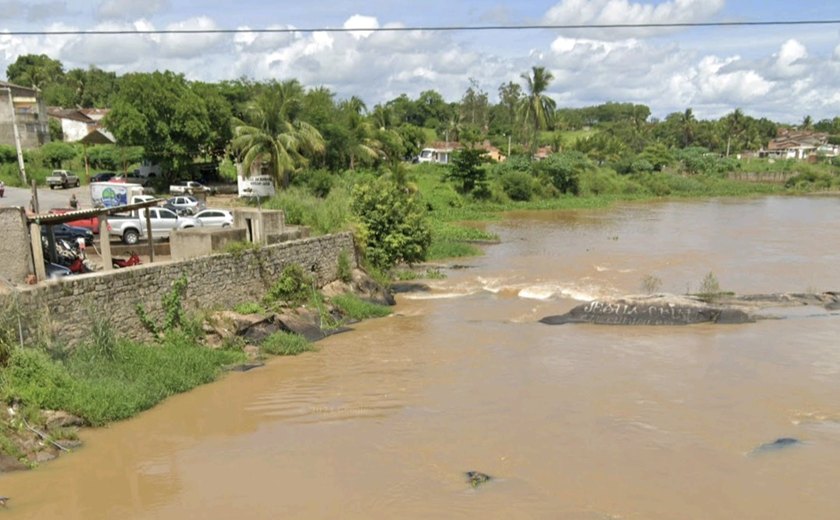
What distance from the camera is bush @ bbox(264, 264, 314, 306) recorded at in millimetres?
18453

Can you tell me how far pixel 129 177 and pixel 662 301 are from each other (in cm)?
4024

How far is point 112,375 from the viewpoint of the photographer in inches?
508

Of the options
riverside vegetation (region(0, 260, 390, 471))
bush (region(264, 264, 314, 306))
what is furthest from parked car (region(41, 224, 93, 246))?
riverside vegetation (region(0, 260, 390, 471))

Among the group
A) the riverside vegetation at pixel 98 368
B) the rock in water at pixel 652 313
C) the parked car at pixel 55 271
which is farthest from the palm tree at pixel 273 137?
the rock in water at pixel 652 313

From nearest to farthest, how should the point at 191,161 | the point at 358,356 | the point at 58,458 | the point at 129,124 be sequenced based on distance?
the point at 58,458, the point at 358,356, the point at 129,124, the point at 191,161

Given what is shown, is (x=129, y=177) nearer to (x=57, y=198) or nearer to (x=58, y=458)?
(x=57, y=198)

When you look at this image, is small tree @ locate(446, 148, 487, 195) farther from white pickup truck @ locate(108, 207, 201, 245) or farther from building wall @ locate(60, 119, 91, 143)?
building wall @ locate(60, 119, 91, 143)

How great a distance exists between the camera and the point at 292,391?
13.9 metres

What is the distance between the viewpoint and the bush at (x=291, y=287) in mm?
18453

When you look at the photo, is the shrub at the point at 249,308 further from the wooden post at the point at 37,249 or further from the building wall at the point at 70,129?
the building wall at the point at 70,129

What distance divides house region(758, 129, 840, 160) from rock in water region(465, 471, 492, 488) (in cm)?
12211

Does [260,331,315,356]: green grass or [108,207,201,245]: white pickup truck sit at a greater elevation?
[108,207,201,245]: white pickup truck

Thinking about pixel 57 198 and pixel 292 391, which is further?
pixel 57 198

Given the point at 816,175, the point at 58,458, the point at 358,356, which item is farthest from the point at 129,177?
the point at 816,175
